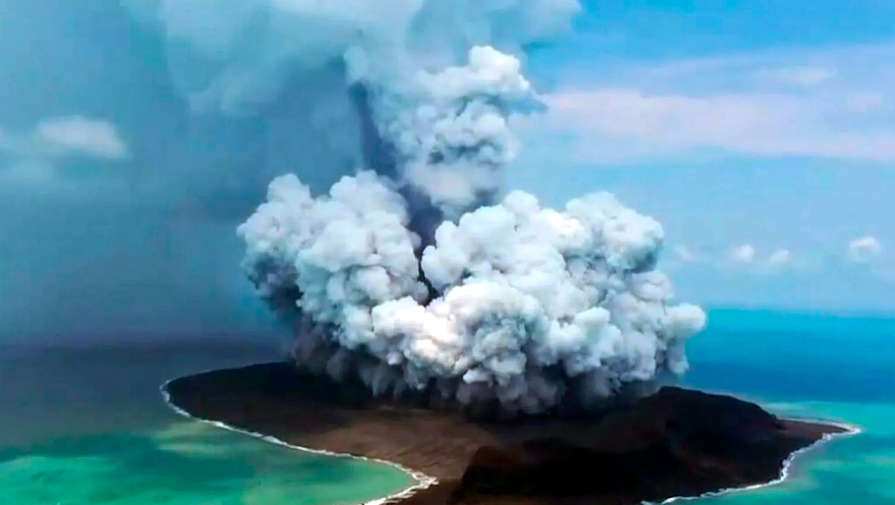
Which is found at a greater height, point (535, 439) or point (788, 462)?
Result: point (535, 439)

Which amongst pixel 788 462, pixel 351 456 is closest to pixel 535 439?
pixel 351 456

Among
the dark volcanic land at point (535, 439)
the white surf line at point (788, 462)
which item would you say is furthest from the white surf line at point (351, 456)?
the white surf line at point (788, 462)

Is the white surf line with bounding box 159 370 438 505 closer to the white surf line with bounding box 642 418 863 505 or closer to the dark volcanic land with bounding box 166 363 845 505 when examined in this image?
the dark volcanic land with bounding box 166 363 845 505

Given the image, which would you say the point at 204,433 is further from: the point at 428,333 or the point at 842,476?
the point at 842,476

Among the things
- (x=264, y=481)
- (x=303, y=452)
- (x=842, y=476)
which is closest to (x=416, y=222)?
(x=303, y=452)

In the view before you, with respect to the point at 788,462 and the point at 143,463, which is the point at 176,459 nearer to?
the point at 143,463

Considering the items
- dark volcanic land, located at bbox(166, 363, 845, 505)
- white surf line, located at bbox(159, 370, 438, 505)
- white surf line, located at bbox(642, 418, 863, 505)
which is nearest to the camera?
dark volcanic land, located at bbox(166, 363, 845, 505)

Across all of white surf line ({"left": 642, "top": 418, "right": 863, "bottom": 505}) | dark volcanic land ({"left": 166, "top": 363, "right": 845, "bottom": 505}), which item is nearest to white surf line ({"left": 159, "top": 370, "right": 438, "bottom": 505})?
dark volcanic land ({"left": 166, "top": 363, "right": 845, "bottom": 505})

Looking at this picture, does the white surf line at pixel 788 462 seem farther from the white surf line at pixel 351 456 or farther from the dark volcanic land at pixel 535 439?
the white surf line at pixel 351 456
